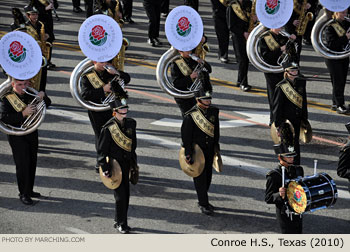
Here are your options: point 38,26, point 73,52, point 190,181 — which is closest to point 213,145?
point 190,181

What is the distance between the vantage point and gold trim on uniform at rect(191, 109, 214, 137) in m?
10.8

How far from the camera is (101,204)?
11.2 meters

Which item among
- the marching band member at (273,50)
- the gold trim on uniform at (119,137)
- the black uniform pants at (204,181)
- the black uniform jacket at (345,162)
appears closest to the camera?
the black uniform jacket at (345,162)

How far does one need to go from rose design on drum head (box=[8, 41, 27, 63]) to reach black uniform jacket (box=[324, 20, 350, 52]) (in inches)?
250

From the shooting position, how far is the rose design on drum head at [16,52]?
10898 mm

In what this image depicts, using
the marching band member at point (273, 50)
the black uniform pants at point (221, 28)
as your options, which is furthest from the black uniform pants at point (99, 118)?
the black uniform pants at point (221, 28)

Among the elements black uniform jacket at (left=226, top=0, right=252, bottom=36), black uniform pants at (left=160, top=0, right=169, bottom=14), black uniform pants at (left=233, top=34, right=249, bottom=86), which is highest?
black uniform jacket at (left=226, top=0, right=252, bottom=36)

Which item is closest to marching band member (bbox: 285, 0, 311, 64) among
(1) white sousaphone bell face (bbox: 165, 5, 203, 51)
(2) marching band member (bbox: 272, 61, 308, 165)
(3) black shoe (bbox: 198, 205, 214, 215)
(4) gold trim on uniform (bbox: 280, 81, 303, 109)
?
(1) white sousaphone bell face (bbox: 165, 5, 203, 51)

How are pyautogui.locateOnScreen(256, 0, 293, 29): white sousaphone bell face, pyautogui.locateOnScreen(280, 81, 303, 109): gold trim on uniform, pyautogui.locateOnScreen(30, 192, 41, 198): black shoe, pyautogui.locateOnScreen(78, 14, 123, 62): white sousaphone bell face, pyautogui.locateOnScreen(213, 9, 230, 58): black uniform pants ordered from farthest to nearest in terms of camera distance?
pyautogui.locateOnScreen(213, 9, 230, 58): black uniform pants < pyautogui.locateOnScreen(256, 0, 293, 29): white sousaphone bell face < pyautogui.locateOnScreen(280, 81, 303, 109): gold trim on uniform < pyautogui.locateOnScreen(78, 14, 123, 62): white sousaphone bell face < pyautogui.locateOnScreen(30, 192, 41, 198): black shoe

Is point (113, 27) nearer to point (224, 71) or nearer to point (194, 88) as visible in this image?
point (194, 88)

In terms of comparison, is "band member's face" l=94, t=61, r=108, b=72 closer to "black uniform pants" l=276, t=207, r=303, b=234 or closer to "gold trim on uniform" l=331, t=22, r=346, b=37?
"black uniform pants" l=276, t=207, r=303, b=234

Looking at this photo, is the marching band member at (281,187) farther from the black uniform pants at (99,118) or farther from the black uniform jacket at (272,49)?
the black uniform jacket at (272,49)

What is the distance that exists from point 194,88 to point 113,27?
1.82 metres

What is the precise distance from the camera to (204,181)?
10844 millimetres
